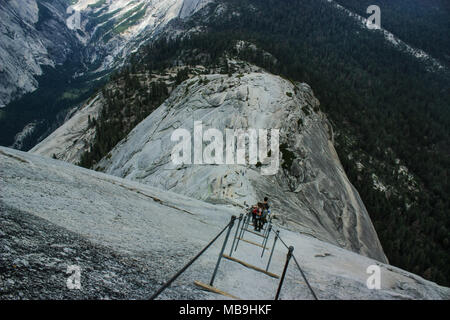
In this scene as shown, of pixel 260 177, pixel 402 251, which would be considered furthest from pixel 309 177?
pixel 402 251

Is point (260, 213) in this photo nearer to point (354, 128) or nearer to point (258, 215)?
point (258, 215)

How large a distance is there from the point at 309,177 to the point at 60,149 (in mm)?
74880

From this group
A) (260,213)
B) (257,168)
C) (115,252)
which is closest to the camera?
(115,252)

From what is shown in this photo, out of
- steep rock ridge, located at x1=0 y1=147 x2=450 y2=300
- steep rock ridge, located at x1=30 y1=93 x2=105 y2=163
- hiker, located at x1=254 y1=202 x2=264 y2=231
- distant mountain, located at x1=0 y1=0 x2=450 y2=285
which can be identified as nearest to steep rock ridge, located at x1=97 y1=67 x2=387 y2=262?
distant mountain, located at x1=0 y1=0 x2=450 y2=285

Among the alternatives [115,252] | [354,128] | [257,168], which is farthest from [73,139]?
[354,128]

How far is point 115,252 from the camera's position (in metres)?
7.17

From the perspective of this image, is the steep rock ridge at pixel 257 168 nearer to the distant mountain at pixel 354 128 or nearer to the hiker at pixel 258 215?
the distant mountain at pixel 354 128

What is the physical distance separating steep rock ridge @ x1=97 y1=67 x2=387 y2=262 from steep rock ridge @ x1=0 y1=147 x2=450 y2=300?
1274 centimetres

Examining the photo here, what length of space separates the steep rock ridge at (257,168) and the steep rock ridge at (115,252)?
12.7m

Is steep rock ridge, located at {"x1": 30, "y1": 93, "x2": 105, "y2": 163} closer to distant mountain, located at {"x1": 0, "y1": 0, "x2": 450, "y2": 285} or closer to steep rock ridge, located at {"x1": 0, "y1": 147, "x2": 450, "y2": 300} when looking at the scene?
distant mountain, located at {"x1": 0, "y1": 0, "x2": 450, "y2": 285}

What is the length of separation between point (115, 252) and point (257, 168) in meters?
25.9

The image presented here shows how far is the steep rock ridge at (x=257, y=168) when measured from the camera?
93.0 feet

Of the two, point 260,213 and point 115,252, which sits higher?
point 260,213
